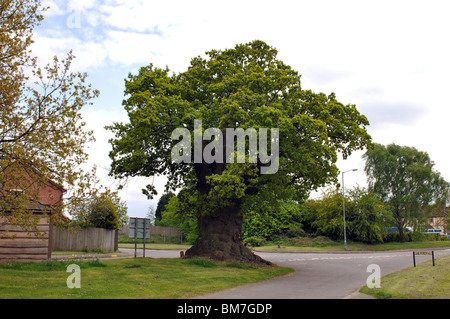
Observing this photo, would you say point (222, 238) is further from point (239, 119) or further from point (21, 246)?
point (21, 246)

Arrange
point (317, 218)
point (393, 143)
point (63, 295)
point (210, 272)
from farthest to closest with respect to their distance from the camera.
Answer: point (393, 143) → point (317, 218) → point (210, 272) → point (63, 295)

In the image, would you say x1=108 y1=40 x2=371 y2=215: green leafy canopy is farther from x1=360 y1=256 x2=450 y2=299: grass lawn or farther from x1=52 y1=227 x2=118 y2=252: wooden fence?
x1=52 y1=227 x2=118 y2=252: wooden fence

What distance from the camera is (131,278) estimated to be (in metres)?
15.4

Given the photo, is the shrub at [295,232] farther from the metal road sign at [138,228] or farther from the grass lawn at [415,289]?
the grass lawn at [415,289]

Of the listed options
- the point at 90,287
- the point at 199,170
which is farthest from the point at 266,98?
the point at 90,287

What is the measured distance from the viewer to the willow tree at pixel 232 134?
2014 cm

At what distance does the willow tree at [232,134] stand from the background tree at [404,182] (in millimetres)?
34666

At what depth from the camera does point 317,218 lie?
53250mm

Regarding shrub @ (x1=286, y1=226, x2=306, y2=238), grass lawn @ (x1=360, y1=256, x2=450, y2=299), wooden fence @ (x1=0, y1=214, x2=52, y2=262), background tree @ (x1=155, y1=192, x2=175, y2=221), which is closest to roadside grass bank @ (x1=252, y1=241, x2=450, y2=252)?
shrub @ (x1=286, y1=226, x2=306, y2=238)

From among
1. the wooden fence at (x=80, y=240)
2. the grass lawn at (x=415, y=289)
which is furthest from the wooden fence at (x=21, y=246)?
the grass lawn at (x=415, y=289)

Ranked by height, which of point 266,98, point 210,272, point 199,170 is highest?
point 266,98

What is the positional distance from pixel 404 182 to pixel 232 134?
4177 cm
